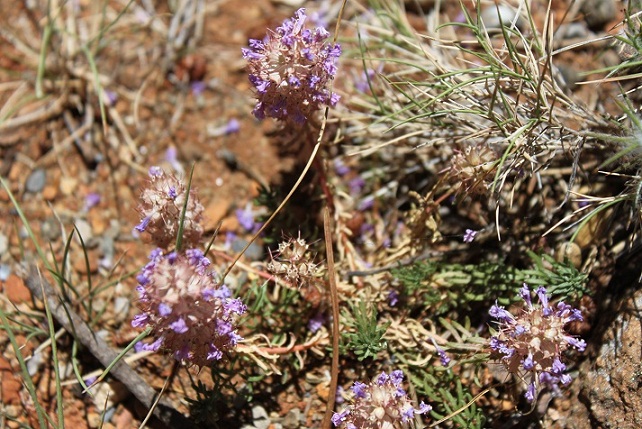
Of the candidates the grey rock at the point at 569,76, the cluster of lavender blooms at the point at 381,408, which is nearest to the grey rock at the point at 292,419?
the cluster of lavender blooms at the point at 381,408

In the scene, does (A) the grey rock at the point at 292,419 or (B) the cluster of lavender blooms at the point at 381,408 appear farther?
(A) the grey rock at the point at 292,419

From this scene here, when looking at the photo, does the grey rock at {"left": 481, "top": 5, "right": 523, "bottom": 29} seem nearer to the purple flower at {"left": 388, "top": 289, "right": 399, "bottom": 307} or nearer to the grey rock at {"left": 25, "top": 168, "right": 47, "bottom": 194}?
the purple flower at {"left": 388, "top": 289, "right": 399, "bottom": 307}

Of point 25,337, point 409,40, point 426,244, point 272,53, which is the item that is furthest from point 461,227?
point 25,337

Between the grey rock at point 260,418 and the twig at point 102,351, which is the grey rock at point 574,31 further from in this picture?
the twig at point 102,351

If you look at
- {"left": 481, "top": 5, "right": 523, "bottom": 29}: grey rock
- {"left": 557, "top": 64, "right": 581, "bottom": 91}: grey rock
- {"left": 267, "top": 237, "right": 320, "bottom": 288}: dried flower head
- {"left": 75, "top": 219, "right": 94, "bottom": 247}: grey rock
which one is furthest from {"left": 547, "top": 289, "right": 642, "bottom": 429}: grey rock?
{"left": 75, "top": 219, "right": 94, "bottom": 247}: grey rock

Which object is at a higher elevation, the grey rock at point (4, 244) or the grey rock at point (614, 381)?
the grey rock at point (4, 244)

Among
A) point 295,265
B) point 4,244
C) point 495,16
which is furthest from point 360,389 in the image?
point 495,16
